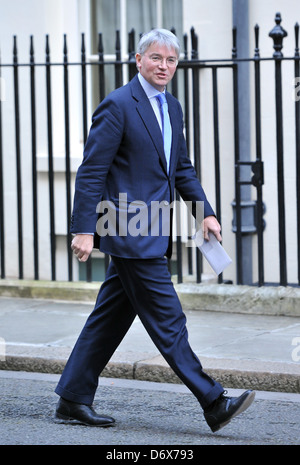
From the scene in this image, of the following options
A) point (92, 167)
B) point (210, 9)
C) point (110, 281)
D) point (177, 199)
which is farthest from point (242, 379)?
point (210, 9)

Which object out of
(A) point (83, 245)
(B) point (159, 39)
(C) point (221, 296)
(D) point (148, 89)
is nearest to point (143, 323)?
(A) point (83, 245)

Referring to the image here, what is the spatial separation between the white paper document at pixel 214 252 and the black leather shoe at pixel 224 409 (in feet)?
2.02

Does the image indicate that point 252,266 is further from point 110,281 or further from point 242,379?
point 110,281

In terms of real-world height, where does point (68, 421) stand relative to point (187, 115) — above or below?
below

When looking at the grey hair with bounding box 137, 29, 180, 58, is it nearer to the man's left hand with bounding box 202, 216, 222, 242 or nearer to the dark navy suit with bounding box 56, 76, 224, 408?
the dark navy suit with bounding box 56, 76, 224, 408

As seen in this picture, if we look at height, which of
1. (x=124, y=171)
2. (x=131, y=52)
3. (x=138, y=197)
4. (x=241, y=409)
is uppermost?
(x=131, y=52)

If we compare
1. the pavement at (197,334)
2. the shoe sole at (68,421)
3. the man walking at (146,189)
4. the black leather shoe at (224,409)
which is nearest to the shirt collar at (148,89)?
the man walking at (146,189)

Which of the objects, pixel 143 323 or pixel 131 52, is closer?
pixel 143 323

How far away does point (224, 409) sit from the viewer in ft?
16.7

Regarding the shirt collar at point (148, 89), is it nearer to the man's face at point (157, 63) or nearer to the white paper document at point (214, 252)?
the man's face at point (157, 63)

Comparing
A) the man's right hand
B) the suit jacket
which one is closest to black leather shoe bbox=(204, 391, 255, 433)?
the suit jacket

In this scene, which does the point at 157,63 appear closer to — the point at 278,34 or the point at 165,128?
the point at 165,128

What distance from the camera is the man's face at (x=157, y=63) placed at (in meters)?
5.18

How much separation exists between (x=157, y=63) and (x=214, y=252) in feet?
3.08
